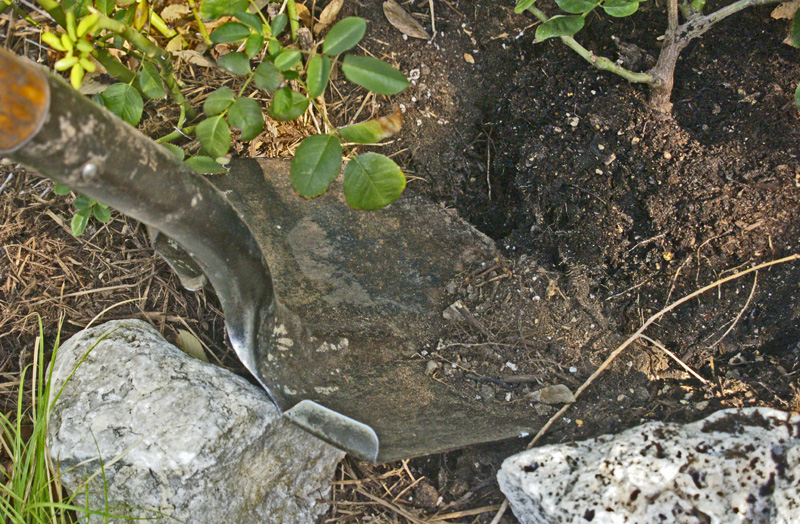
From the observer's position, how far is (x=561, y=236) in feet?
4.70

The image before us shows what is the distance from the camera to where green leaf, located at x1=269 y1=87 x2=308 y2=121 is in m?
1.17

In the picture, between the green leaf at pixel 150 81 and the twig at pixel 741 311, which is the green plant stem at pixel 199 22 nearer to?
the green leaf at pixel 150 81

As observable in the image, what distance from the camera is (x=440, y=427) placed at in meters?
1.33

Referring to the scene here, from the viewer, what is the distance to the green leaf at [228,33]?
1.19 meters

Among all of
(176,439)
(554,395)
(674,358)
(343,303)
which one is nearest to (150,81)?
(343,303)

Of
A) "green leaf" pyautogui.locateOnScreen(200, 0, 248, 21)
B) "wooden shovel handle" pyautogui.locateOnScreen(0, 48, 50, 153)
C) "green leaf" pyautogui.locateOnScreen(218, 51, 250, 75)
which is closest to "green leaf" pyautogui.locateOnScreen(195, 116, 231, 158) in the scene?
"green leaf" pyautogui.locateOnScreen(218, 51, 250, 75)

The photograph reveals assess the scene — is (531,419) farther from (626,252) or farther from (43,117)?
(43,117)

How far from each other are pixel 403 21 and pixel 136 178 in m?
0.98

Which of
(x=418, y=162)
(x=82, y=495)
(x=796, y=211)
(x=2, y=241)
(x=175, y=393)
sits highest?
(x=796, y=211)

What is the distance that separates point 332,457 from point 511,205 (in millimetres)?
862

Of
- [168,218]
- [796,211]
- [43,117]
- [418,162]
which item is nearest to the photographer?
[43,117]

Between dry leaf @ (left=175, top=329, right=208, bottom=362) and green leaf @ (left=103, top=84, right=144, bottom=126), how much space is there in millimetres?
621

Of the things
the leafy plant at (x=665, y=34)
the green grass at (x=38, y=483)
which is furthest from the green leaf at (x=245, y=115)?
the green grass at (x=38, y=483)

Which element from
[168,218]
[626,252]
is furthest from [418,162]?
[168,218]
